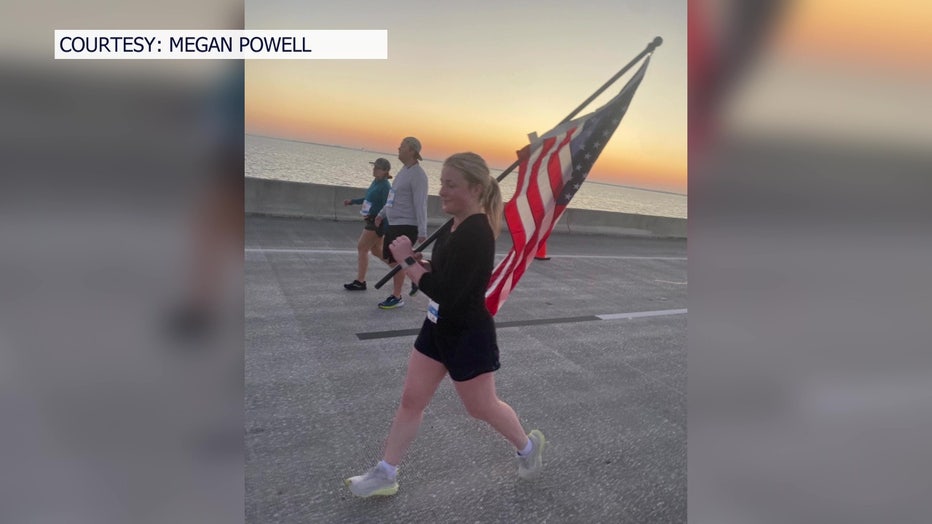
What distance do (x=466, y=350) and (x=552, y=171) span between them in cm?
101

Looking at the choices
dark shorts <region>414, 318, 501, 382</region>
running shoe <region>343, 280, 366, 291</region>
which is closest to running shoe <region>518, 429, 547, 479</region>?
dark shorts <region>414, 318, 501, 382</region>

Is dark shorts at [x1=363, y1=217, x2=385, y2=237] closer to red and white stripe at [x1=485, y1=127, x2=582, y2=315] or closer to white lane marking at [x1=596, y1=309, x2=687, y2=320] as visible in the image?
white lane marking at [x1=596, y1=309, x2=687, y2=320]

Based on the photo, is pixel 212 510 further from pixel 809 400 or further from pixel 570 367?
pixel 570 367

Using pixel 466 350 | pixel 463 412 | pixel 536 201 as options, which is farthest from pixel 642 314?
pixel 466 350

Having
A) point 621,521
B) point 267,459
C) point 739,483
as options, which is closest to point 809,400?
point 739,483

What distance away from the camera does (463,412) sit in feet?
11.4

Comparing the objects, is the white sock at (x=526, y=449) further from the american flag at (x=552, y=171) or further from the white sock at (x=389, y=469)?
the american flag at (x=552, y=171)

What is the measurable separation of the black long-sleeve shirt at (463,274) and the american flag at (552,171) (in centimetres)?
34

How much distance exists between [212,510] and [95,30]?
0.95 m

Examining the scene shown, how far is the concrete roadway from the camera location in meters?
2.50

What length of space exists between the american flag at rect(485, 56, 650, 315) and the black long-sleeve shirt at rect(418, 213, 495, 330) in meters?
0.34

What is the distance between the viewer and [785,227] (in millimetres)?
872

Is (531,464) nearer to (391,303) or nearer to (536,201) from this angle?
(536,201)

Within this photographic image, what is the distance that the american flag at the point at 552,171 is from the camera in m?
2.75
